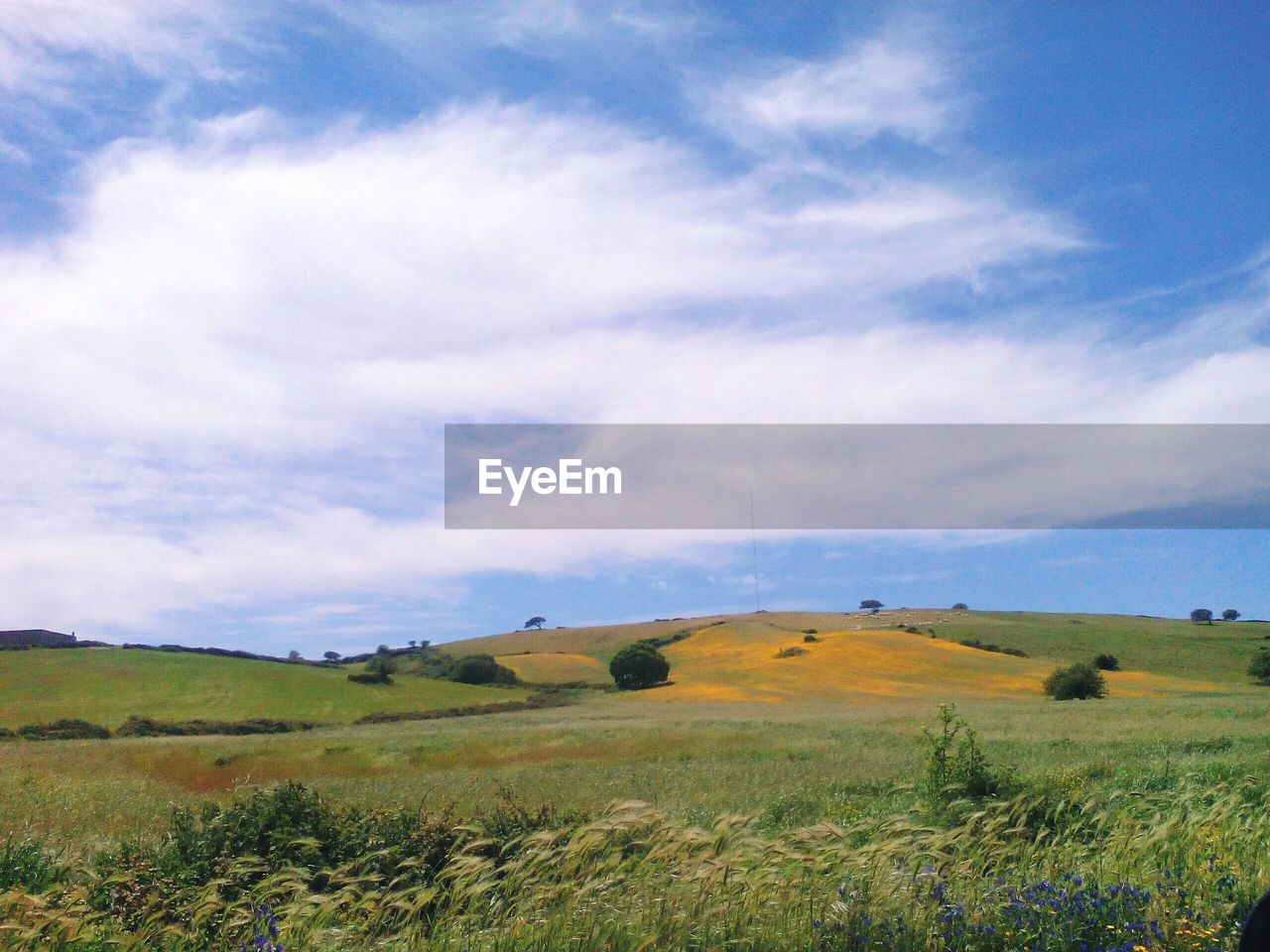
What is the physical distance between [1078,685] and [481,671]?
41611 millimetres

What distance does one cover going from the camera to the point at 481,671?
74.8 m

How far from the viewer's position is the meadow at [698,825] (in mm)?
6535

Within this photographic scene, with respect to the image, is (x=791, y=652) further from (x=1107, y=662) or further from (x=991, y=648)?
(x=1107, y=662)

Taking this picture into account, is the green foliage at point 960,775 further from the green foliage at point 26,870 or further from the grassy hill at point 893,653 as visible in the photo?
the grassy hill at point 893,653

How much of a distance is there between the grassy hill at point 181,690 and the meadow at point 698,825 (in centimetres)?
129

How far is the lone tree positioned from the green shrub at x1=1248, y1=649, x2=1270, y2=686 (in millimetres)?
43248

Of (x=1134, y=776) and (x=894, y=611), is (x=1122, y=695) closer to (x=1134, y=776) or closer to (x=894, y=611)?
(x=1134, y=776)

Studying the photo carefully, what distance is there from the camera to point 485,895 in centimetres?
768

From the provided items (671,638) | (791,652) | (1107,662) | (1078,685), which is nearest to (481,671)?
(791,652)

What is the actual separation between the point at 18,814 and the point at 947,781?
17.3 metres

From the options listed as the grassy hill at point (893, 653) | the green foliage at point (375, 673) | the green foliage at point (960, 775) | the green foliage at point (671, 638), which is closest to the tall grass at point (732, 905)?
the green foliage at point (960, 775)

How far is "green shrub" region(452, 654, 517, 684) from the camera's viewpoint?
73438 millimetres

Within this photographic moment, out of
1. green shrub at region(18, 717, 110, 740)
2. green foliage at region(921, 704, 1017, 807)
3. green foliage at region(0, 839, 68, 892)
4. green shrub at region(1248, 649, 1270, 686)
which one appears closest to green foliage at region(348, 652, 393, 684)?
green shrub at region(18, 717, 110, 740)

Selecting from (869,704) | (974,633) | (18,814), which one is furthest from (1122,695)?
(18,814)
